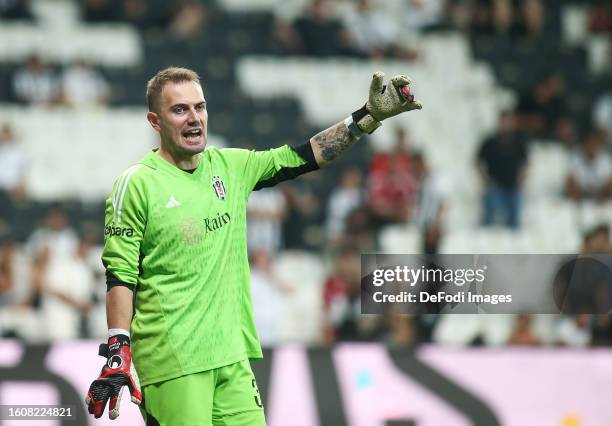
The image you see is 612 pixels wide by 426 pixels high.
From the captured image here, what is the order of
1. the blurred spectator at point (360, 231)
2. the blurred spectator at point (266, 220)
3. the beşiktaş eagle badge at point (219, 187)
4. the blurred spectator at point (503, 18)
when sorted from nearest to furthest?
the beşiktaş eagle badge at point (219, 187)
the blurred spectator at point (360, 231)
the blurred spectator at point (266, 220)
the blurred spectator at point (503, 18)

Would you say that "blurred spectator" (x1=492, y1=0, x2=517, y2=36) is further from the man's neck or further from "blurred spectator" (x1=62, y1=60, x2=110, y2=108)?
the man's neck

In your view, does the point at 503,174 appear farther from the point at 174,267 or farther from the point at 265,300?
the point at 174,267

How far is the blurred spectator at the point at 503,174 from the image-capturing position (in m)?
13.5

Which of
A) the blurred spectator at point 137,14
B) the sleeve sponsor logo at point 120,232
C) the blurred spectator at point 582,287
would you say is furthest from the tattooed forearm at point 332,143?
the blurred spectator at point 137,14

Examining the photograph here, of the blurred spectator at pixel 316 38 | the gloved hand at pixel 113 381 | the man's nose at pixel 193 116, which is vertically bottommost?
the gloved hand at pixel 113 381

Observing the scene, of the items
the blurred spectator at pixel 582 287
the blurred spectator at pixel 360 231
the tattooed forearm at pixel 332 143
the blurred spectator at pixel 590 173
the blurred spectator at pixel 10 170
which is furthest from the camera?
the blurred spectator at pixel 590 173

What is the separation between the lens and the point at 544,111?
15086mm

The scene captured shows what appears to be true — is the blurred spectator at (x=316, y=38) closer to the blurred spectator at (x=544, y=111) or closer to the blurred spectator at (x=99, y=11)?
the blurred spectator at (x=99, y=11)

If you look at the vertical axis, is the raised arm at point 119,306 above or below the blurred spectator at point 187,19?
below

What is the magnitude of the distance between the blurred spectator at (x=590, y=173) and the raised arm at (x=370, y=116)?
9.24m

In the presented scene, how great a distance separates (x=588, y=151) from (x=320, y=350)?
727cm

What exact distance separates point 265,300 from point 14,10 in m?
6.57

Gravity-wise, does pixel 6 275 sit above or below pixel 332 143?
below

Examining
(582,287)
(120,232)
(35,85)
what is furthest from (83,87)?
(120,232)
